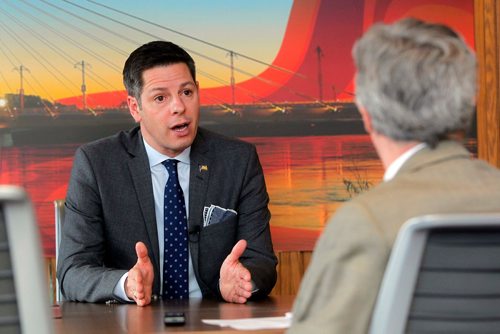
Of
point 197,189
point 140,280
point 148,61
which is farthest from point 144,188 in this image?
point 140,280

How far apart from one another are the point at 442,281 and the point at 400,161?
1.03 feet

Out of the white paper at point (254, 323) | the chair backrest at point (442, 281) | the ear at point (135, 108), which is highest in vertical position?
the ear at point (135, 108)

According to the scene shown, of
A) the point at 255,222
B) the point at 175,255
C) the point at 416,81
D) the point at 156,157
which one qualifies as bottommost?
the point at 175,255

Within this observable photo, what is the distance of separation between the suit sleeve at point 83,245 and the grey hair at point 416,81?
162cm

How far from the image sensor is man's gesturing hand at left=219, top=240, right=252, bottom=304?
128 inches

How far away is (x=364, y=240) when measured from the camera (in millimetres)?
1809

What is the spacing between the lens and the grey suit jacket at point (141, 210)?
372 centimetres

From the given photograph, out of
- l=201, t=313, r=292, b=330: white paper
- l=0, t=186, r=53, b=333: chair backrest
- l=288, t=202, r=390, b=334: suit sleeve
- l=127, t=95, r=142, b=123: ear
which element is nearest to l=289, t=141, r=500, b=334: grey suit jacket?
l=288, t=202, r=390, b=334: suit sleeve

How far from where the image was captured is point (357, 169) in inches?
192

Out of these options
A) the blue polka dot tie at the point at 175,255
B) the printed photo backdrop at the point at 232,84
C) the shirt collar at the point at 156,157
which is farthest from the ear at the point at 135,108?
the printed photo backdrop at the point at 232,84

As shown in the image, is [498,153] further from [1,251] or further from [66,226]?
[1,251]

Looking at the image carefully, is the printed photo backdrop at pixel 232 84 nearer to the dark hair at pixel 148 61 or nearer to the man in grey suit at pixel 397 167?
the dark hair at pixel 148 61

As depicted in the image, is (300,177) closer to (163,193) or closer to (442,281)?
(163,193)

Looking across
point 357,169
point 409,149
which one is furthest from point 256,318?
point 357,169
